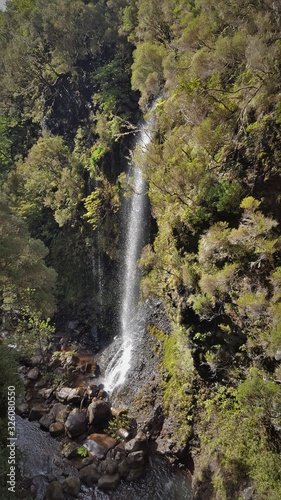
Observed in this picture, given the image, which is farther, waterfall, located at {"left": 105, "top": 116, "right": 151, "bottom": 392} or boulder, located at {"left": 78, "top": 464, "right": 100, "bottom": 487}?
waterfall, located at {"left": 105, "top": 116, "right": 151, "bottom": 392}

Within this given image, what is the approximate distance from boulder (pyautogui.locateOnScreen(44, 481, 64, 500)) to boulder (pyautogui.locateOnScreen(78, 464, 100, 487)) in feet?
3.07

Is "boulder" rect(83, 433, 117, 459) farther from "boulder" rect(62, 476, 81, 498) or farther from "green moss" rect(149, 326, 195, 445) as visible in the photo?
"green moss" rect(149, 326, 195, 445)

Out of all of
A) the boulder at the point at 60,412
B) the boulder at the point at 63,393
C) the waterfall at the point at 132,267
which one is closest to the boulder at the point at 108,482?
the boulder at the point at 60,412

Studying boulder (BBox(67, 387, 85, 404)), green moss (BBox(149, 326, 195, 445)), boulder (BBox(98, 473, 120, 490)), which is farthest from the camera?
boulder (BBox(67, 387, 85, 404))

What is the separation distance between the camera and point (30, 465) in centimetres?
1132

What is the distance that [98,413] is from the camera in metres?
13.2

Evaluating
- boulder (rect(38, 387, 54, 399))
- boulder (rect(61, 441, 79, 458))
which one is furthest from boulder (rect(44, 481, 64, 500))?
boulder (rect(38, 387, 54, 399))

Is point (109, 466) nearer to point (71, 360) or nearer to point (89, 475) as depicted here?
point (89, 475)

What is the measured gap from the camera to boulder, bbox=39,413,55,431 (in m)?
13.3

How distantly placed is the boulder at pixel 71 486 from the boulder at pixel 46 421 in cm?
317

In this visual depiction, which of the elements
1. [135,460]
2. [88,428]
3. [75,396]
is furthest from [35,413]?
[135,460]

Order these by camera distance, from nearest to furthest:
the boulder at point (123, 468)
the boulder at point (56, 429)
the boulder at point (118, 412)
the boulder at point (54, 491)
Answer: the boulder at point (54, 491) → the boulder at point (123, 468) → the boulder at point (56, 429) → the boulder at point (118, 412)

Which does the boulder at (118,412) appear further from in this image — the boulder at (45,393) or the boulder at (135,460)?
→ the boulder at (45,393)

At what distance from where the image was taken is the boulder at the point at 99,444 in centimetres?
1175
